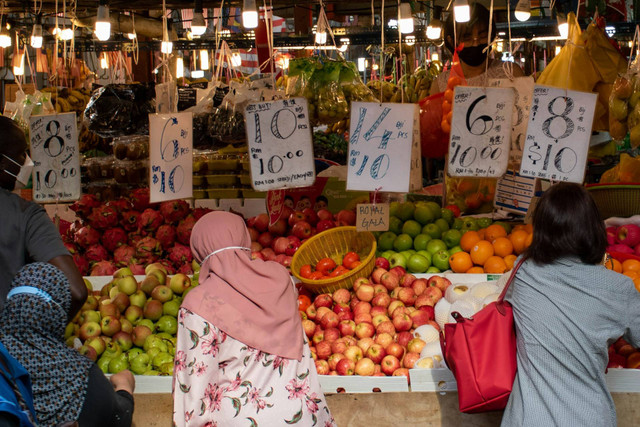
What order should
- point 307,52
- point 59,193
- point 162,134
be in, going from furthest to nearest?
point 307,52
point 59,193
point 162,134

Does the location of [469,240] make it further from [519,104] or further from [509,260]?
[519,104]

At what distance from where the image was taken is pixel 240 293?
8.37ft

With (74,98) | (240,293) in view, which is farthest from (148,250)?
(74,98)

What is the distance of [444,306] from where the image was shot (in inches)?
149

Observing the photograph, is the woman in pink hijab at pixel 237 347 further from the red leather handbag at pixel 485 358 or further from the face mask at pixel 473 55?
the face mask at pixel 473 55

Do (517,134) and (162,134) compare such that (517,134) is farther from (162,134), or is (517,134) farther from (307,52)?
(307,52)

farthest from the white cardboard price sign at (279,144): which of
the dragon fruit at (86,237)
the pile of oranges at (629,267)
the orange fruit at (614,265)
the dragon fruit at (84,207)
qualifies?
the dragon fruit at (84,207)

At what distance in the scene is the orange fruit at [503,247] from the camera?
4203mm

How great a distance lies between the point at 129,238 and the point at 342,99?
2.16m

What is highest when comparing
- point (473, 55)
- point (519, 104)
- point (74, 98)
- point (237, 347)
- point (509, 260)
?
point (473, 55)

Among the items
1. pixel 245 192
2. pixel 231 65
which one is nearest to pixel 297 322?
pixel 231 65

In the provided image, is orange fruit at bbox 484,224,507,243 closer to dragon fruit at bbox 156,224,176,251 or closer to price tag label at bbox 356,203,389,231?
price tag label at bbox 356,203,389,231

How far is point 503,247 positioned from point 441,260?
1.32 ft

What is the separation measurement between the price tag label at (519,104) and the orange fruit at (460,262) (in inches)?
28.9
